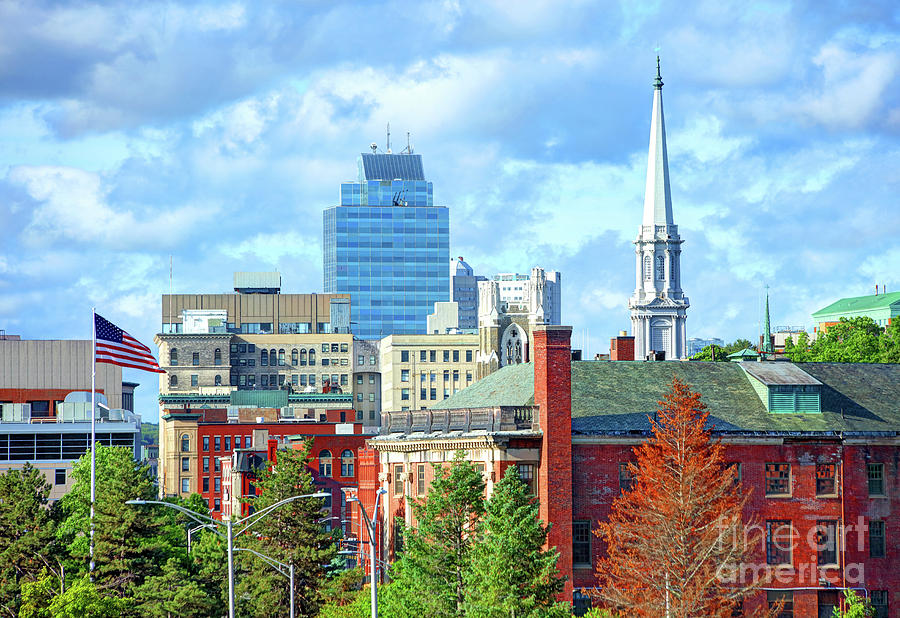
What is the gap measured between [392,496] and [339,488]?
5938cm

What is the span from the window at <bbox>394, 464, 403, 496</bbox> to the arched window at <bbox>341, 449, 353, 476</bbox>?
64366 mm

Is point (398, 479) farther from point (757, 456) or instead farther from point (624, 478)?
point (757, 456)

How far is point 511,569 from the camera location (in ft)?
232

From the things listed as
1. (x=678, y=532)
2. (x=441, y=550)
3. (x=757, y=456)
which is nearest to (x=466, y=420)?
(x=441, y=550)

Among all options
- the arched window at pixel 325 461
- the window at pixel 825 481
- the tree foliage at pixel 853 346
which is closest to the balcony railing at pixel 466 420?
the window at pixel 825 481

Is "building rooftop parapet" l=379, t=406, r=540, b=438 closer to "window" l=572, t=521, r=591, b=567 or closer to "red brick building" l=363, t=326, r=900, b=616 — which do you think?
"red brick building" l=363, t=326, r=900, b=616

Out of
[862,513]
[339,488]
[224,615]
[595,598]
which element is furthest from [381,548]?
[339,488]

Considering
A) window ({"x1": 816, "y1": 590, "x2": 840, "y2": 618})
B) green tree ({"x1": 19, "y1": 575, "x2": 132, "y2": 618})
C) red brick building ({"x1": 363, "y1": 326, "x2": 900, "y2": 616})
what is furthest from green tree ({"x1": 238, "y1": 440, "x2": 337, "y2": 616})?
window ({"x1": 816, "y1": 590, "x2": 840, "y2": 618})

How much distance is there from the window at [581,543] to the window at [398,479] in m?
16.4

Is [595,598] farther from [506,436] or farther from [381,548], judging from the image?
[381,548]

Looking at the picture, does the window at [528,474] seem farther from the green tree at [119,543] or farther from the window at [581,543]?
the green tree at [119,543]

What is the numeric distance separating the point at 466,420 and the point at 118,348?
75.4ft

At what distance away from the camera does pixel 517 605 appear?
69688 millimetres

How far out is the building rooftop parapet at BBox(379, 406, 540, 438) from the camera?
3533 inches
